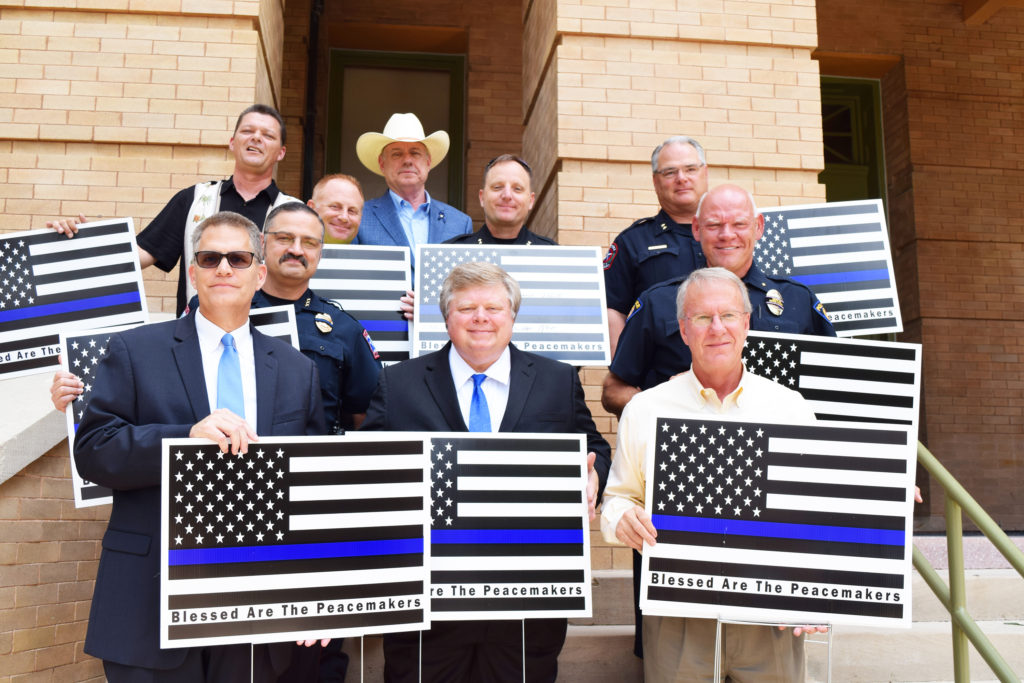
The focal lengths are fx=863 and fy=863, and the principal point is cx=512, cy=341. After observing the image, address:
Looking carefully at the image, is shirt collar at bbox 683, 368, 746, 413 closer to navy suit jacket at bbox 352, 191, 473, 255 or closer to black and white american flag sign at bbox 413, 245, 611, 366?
black and white american flag sign at bbox 413, 245, 611, 366

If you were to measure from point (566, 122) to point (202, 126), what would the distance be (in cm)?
241

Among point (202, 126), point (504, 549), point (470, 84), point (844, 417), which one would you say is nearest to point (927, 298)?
point (470, 84)

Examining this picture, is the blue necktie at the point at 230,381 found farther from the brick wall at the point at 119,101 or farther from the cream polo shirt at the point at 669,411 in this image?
the brick wall at the point at 119,101

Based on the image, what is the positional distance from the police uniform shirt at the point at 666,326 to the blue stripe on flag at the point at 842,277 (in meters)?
0.61

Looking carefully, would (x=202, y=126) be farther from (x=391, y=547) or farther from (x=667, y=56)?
(x=391, y=547)

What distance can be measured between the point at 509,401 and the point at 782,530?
1.02 meters

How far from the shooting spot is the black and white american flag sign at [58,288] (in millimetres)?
3938

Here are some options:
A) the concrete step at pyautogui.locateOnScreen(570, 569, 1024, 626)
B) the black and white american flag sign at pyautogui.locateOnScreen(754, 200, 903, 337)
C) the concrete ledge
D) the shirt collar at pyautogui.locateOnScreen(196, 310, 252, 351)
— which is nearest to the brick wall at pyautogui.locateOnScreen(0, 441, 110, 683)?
the concrete ledge

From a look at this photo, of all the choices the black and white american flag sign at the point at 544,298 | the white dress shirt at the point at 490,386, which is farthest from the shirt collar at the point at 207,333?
the black and white american flag sign at the point at 544,298

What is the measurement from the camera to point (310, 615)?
258 centimetres

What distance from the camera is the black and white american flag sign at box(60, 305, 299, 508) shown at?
3.25m

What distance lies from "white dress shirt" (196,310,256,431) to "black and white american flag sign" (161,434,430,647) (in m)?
0.24

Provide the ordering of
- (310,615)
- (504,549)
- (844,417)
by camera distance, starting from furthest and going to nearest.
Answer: (844,417), (504,549), (310,615)

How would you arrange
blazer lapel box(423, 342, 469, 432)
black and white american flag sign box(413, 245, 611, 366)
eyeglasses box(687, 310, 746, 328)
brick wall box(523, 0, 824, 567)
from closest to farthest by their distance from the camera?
eyeglasses box(687, 310, 746, 328) < blazer lapel box(423, 342, 469, 432) < black and white american flag sign box(413, 245, 611, 366) < brick wall box(523, 0, 824, 567)
